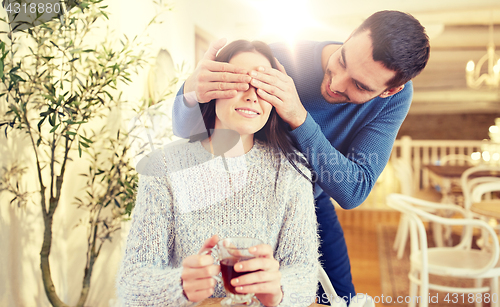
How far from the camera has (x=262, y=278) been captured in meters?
0.70

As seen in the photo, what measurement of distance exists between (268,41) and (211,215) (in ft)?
1.87

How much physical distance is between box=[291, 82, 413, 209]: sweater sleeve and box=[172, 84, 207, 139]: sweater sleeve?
0.31 m

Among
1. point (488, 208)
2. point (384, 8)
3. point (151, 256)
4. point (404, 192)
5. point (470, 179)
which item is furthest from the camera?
point (470, 179)

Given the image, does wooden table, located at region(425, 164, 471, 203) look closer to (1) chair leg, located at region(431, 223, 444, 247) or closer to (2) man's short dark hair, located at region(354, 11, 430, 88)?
(1) chair leg, located at region(431, 223, 444, 247)

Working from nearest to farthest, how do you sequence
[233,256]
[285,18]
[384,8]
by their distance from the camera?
[233,256] → [384,8] → [285,18]

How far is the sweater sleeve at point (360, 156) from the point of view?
Result: 961 mm

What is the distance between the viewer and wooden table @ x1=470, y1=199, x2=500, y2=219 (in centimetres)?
162

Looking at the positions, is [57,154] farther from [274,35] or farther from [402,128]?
[402,128]

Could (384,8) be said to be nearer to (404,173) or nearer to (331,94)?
(331,94)

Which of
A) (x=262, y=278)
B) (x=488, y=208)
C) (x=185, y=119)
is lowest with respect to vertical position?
(x=262, y=278)

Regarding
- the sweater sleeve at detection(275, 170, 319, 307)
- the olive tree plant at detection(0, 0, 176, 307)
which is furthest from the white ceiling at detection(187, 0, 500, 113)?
the sweater sleeve at detection(275, 170, 319, 307)

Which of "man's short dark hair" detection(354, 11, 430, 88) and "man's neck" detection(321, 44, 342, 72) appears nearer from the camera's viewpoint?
"man's short dark hair" detection(354, 11, 430, 88)

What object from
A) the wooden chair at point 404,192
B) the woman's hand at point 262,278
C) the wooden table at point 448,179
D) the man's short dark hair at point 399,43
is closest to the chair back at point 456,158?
the wooden table at point 448,179

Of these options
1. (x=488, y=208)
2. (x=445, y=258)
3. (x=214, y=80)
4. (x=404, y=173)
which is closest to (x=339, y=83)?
(x=214, y=80)
